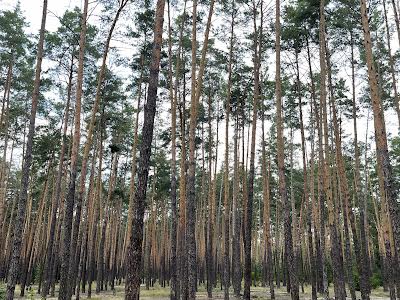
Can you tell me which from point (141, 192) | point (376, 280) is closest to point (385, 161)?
point (141, 192)

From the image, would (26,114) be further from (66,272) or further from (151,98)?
(151,98)

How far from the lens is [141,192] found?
266 inches

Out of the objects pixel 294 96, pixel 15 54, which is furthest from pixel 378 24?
pixel 15 54

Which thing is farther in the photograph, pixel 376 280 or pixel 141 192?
pixel 376 280

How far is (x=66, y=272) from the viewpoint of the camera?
Answer: 1062 centimetres

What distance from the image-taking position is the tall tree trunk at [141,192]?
20.9ft

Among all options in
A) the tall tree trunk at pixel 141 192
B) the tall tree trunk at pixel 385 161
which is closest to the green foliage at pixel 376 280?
the tall tree trunk at pixel 385 161

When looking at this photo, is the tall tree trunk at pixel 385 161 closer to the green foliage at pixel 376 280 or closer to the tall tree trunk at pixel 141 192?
the tall tree trunk at pixel 141 192

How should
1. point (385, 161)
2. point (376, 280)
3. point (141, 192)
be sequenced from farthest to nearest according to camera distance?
point (376, 280), point (385, 161), point (141, 192)

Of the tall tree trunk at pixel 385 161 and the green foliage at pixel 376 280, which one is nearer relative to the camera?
the tall tree trunk at pixel 385 161

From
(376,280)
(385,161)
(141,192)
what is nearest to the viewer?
(141,192)

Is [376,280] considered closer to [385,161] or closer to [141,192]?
[385,161]

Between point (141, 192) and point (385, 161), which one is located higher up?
point (385, 161)

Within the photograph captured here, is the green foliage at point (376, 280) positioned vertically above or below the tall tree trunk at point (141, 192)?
below
